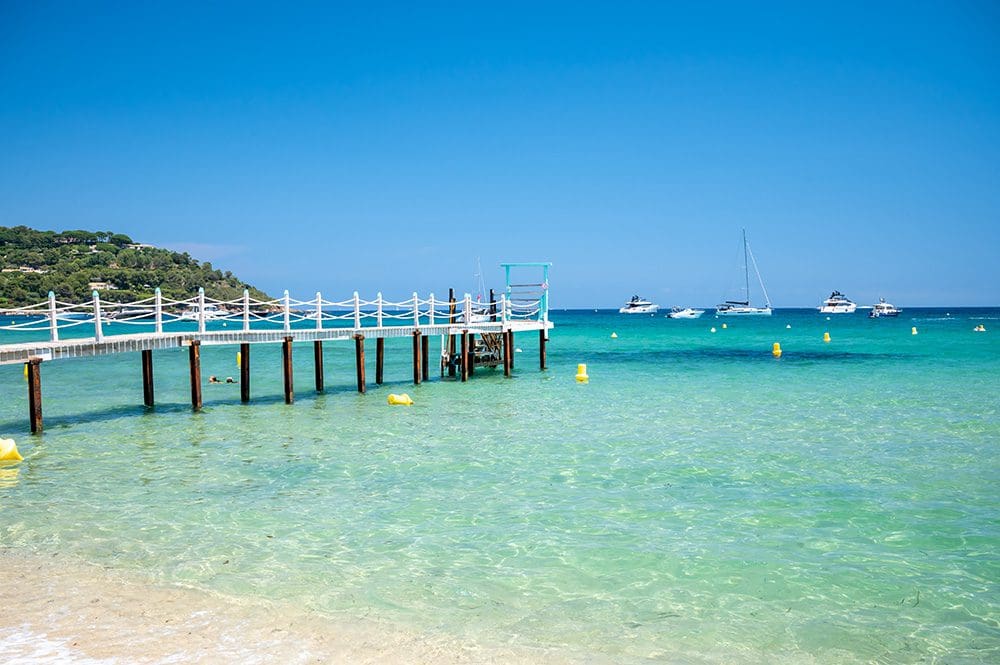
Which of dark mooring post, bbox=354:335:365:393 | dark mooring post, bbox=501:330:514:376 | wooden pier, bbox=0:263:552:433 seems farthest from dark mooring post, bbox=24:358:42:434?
dark mooring post, bbox=501:330:514:376

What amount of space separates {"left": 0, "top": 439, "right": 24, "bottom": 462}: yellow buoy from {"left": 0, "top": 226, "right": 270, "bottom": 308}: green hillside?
332 ft

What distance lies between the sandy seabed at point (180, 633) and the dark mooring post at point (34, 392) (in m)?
11.3

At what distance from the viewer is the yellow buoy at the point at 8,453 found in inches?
633

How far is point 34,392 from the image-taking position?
19.3m

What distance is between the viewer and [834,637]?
7930mm

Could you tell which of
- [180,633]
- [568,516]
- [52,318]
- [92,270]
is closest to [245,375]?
[52,318]

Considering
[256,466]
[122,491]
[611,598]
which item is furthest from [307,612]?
[256,466]

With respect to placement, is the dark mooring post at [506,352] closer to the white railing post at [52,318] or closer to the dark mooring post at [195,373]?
the dark mooring post at [195,373]

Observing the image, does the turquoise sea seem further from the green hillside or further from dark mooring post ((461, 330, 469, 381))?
the green hillside

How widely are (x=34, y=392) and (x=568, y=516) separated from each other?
47.0 ft

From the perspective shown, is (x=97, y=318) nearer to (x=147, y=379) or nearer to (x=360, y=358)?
(x=147, y=379)

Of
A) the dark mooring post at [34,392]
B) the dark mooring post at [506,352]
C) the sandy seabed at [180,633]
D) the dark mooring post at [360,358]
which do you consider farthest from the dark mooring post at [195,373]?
the dark mooring post at [506,352]

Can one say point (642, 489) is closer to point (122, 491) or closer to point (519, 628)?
point (519, 628)

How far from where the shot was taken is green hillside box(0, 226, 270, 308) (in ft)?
395
